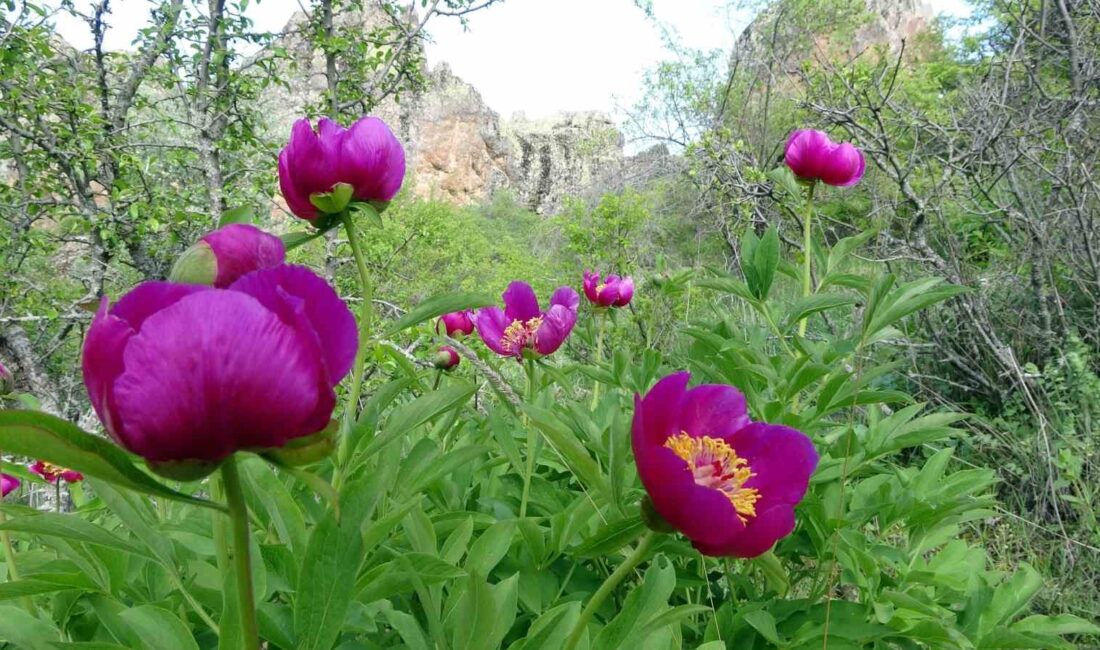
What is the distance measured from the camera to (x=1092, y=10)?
283cm

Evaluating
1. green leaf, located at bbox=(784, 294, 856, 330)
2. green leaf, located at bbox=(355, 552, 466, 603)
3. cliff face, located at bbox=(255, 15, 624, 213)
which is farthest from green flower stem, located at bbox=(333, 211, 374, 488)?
cliff face, located at bbox=(255, 15, 624, 213)

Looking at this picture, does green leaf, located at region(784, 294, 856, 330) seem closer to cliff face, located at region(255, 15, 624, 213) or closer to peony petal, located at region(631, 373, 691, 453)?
peony petal, located at region(631, 373, 691, 453)

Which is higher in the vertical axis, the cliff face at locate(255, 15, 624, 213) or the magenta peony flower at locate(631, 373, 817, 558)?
the cliff face at locate(255, 15, 624, 213)

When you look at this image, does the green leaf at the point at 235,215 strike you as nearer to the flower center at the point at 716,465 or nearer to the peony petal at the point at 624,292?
the flower center at the point at 716,465

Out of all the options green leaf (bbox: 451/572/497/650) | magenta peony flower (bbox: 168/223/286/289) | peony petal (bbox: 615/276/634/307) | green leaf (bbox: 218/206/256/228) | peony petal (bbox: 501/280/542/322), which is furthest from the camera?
peony petal (bbox: 615/276/634/307)

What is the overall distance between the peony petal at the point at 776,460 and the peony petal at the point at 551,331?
1.85ft

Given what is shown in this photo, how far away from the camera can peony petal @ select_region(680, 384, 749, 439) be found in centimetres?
63

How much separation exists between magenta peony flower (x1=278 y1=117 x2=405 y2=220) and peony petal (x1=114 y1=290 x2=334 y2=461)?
45cm

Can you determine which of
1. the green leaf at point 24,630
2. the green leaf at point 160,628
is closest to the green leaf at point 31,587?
the green leaf at point 24,630

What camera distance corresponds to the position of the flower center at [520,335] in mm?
1173

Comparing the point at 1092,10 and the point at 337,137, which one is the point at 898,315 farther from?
the point at 1092,10

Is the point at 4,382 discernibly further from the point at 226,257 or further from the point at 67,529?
the point at 226,257

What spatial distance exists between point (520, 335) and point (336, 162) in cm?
52

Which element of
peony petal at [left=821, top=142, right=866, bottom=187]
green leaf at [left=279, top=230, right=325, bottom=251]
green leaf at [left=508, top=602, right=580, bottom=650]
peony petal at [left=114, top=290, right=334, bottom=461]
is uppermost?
peony petal at [left=821, top=142, right=866, bottom=187]
